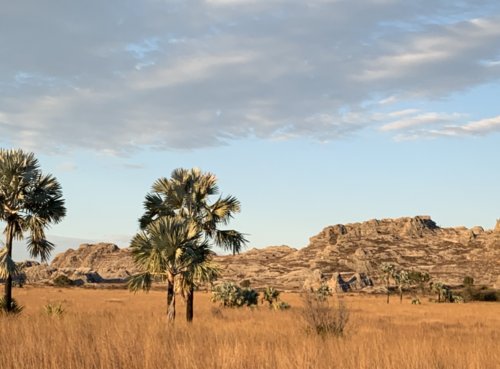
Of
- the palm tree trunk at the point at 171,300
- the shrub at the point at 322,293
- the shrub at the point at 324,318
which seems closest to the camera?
the shrub at the point at 324,318

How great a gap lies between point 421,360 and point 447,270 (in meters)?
139

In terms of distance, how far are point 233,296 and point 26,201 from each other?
25.1m

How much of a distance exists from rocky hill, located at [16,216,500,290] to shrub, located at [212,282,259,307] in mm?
70448

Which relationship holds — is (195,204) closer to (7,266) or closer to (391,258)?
(7,266)

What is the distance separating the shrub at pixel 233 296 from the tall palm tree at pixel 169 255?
2220cm

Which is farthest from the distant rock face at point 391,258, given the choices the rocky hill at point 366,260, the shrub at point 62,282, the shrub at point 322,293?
the shrub at point 322,293

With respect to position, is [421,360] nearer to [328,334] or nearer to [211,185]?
[328,334]

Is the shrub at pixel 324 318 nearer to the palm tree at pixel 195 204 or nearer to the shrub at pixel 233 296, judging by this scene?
the palm tree at pixel 195 204

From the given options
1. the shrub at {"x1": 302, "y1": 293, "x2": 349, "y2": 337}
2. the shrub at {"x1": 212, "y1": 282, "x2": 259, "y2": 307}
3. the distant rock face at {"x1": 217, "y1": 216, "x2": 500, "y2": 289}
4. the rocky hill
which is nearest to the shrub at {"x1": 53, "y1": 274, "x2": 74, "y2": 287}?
the rocky hill

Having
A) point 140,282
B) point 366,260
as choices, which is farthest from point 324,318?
point 366,260

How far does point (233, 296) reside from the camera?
145ft

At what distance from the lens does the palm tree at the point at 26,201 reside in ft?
69.9

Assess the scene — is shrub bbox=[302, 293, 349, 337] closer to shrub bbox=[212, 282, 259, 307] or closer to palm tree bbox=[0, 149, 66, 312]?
palm tree bbox=[0, 149, 66, 312]

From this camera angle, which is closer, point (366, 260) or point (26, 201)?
point (26, 201)
